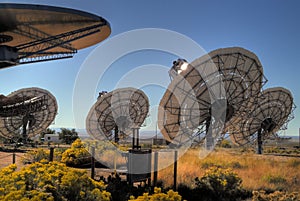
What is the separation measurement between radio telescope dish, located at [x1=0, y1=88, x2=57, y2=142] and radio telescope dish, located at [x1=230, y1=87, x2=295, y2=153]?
23191 millimetres

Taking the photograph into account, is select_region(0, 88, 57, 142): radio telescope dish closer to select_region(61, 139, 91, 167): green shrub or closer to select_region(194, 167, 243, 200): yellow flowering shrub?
select_region(61, 139, 91, 167): green shrub

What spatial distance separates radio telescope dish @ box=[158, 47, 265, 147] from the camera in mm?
19109

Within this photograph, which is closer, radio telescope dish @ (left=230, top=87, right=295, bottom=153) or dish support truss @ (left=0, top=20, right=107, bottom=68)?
dish support truss @ (left=0, top=20, right=107, bottom=68)

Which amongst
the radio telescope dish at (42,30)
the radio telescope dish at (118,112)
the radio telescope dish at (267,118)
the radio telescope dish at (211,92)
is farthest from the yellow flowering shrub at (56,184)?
the radio telescope dish at (267,118)

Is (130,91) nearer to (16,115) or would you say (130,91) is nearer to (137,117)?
(137,117)

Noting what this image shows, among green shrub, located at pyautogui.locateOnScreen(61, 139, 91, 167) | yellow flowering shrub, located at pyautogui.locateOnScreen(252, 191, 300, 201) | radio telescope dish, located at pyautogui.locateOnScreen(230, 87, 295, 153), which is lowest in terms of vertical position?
yellow flowering shrub, located at pyautogui.locateOnScreen(252, 191, 300, 201)

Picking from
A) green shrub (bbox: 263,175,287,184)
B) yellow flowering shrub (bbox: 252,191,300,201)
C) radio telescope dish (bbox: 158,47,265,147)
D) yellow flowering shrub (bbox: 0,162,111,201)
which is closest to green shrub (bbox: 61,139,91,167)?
radio telescope dish (bbox: 158,47,265,147)

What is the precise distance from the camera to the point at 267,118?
3641cm

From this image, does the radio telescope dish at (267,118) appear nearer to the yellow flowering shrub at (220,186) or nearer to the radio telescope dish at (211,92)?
the radio telescope dish at (211,92)

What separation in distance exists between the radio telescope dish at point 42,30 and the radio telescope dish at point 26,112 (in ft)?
62.2

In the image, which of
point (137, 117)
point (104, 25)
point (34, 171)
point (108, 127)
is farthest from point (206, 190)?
point (108, 127)

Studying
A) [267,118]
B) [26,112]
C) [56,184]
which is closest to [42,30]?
[56,184]

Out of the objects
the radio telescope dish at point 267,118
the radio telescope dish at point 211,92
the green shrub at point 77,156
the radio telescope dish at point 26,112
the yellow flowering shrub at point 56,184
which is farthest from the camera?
the radio telescope dish at point 26,112

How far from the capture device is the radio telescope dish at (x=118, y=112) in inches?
1258
